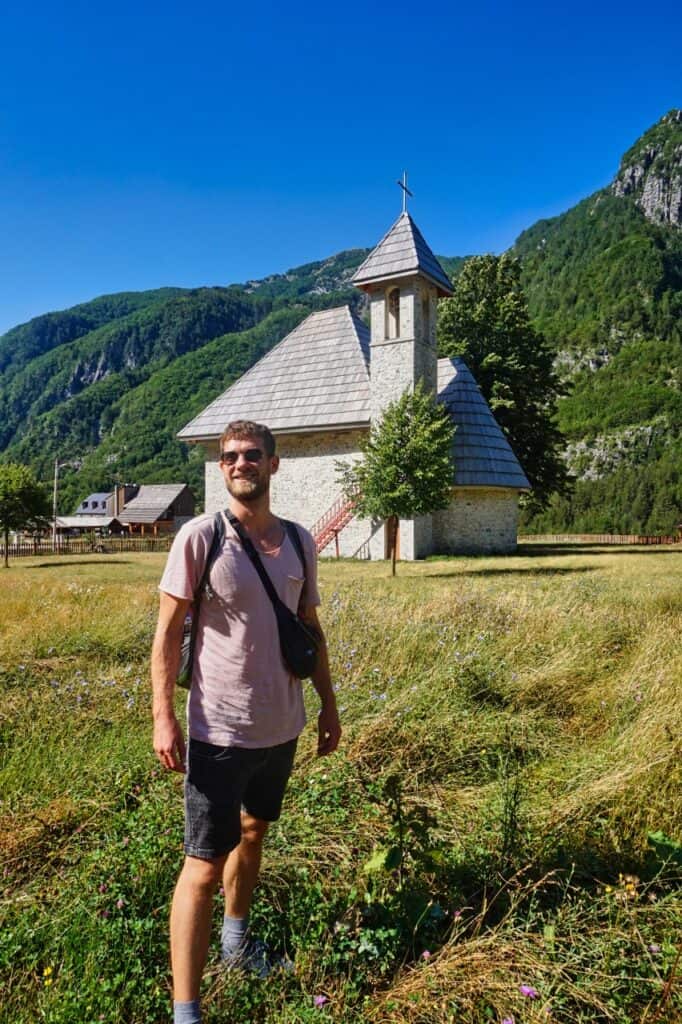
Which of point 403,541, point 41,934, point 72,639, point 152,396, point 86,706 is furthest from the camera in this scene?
point 152,396

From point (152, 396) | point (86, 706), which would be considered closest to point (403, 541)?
point (86, 706)

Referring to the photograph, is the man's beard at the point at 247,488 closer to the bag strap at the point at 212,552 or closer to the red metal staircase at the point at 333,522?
the bag strap at the point at 212,552

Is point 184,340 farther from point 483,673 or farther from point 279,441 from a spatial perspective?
point 483,673

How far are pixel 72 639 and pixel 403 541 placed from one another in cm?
1565

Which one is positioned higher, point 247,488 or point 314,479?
point 314,479

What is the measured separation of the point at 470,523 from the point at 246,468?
2125cm

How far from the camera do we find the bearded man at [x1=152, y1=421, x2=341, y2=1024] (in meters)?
2.09

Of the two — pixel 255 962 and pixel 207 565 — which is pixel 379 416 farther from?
pixel 255 962

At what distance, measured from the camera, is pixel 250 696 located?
2168 mm

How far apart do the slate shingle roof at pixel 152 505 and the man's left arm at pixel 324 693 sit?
6806 cm

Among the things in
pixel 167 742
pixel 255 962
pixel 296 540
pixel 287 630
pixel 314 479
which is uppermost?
pixel 314 479

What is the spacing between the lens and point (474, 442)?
75.0ft

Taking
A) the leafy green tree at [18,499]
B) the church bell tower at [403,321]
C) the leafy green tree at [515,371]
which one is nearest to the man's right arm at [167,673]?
the church bell tower at [403,321]

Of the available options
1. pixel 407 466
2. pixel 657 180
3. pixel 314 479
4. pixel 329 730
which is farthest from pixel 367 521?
pixel 657 180
